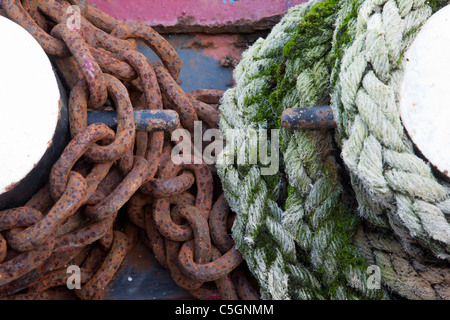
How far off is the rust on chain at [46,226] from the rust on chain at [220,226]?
1.06 feet

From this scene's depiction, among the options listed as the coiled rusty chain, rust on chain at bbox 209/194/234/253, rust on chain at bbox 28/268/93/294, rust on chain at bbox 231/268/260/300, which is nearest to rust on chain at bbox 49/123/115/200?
the coiled rusty chain

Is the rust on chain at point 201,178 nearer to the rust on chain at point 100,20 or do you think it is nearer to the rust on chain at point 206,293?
the rust on chain at point 206,293

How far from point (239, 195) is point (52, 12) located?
0.53 m

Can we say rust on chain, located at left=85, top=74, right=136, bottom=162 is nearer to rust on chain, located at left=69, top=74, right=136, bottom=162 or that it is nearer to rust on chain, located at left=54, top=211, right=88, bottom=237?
rust on chain, located at left=69, top=74, right=136, bottom=162

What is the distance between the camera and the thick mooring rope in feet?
2.52

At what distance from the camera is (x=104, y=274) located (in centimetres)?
100

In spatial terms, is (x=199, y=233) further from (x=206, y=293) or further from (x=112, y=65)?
(x=112, y=65)

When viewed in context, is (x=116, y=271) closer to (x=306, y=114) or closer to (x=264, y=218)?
(x=264, y=218)

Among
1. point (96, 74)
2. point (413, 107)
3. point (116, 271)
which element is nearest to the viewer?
point (413, 107)

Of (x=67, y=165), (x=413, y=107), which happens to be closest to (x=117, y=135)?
(x=67, y=165)

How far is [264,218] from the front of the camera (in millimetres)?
954

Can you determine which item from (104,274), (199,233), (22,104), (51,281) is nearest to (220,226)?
(199,233)

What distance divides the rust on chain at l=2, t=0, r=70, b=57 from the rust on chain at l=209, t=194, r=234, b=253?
468mm

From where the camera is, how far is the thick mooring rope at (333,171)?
0.77 m
